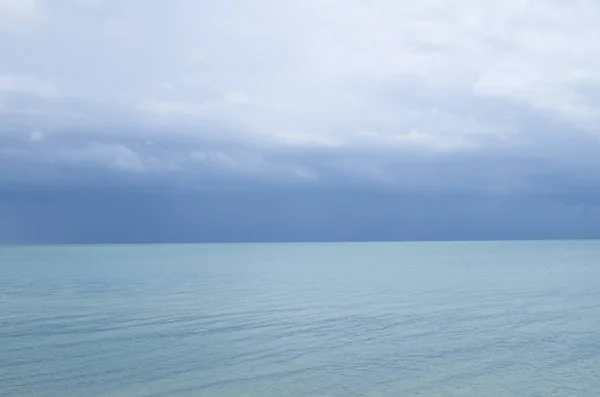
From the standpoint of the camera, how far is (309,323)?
131 ft

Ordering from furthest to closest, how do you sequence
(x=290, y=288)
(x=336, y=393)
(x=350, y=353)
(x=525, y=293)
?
Answer: (x=290, y=288), (x=525, y=293), (x=350, y=353), (x=336, y=393)

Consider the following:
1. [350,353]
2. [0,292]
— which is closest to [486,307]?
[350,353]

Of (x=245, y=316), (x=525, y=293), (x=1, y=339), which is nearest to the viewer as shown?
(x=1, y=339)

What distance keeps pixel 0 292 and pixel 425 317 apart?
41.5 metres

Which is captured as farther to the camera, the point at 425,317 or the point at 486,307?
the point at 486,307

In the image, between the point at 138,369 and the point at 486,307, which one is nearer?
the point at 138,369

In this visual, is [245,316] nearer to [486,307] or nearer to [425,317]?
[425,317]

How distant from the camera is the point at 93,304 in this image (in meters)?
49.5

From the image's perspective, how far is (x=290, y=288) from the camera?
216ft

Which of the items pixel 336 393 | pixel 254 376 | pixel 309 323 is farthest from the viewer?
pixel 309 323

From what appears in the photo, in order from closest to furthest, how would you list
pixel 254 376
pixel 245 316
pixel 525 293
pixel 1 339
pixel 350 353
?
1. pixel 254 376
2. pixel 350 353
3. pixel 1 339
4. pixel 245 316
5. pixel 525 293

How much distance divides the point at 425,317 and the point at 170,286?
32.6m

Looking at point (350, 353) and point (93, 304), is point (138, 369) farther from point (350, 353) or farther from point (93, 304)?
point (93, 304)

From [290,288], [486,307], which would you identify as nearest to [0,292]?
[290,288]
